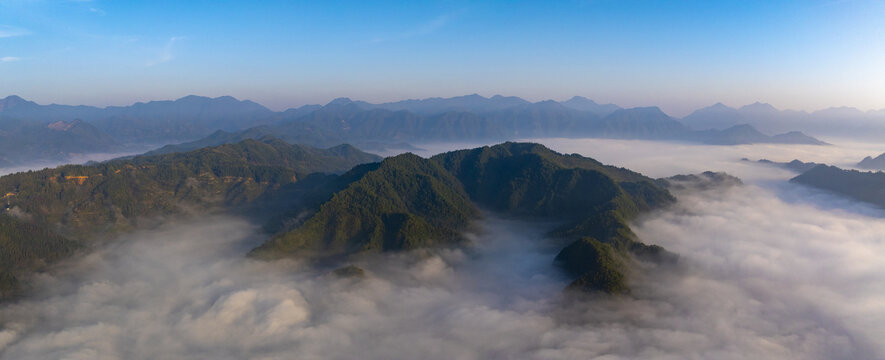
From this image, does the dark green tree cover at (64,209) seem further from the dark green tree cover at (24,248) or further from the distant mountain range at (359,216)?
the distant mountain range at (359,216)

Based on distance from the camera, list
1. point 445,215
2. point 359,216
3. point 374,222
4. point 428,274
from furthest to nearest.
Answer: point 445,215
point 359,216
point 374,222
point 428,274

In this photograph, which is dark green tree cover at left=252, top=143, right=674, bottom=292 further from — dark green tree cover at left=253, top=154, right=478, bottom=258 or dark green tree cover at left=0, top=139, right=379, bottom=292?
dark green tree cover at left=0, top=139, right=379, bottom=292

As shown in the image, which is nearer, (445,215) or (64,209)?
(64,209)

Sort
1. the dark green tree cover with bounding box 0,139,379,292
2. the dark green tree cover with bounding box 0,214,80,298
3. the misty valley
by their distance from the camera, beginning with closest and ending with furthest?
the misty valley < the dark green tree cover with bounding box 0,214,80,298 < the dark green tree cover with bounding box 0,139,379,292

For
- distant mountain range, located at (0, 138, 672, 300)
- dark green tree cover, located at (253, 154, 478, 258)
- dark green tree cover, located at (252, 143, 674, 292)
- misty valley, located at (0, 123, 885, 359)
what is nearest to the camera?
misty valley, located at (0, 123, 885, 359)

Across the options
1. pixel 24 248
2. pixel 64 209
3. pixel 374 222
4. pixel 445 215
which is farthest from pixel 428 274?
pixel 64 209

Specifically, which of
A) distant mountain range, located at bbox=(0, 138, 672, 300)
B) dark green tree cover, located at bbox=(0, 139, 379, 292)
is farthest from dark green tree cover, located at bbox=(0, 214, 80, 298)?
distant mountain range, located at bbox=(0, 138, 672, 300)

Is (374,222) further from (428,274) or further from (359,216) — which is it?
(428,274)

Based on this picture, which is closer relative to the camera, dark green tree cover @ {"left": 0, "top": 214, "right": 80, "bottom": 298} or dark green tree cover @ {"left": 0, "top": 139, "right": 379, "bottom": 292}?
dark green tree cover @ {"left": 0, "top": 214, "right": 80, "bottom": 298}

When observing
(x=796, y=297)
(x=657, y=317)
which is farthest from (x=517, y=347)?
(x=796, y=297)
